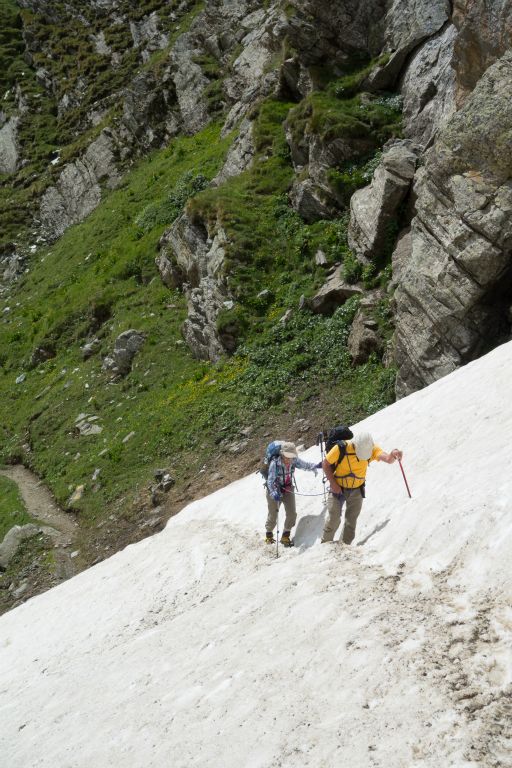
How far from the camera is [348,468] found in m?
10.0

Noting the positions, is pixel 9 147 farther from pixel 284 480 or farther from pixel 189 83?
Answer: pixel 284 480

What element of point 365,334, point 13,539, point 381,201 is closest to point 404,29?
point 381,201

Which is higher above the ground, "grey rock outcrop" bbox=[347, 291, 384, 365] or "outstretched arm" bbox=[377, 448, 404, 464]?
"grey rock outcrop" bbox=[347, 291, 384, 365]

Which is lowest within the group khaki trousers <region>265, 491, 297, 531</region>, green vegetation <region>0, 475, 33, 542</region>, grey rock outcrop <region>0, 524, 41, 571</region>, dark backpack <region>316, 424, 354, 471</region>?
khaki trousers <region>265, 491, 297, 531</region>

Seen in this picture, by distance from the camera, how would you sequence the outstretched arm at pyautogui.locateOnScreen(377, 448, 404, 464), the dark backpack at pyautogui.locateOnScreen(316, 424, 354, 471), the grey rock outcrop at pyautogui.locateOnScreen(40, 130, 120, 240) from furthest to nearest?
the grey rock outcrop at pyautogui.locateOnScreen(40, 130, 120, 240) < the dark backpack at pyautogui.locateOnScreen(316, 424, 354, 471) < the outstretched arm at pyautogui.locateOnScreen(377, 448, 404, 464)

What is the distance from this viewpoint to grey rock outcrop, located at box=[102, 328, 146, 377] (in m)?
32.3

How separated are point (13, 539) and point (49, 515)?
7.37 feet

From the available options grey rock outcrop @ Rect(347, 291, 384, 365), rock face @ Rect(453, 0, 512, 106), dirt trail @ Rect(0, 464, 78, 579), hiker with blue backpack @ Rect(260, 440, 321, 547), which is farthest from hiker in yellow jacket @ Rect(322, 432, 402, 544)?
rock face @ Rect(453, 0, 512, 106)

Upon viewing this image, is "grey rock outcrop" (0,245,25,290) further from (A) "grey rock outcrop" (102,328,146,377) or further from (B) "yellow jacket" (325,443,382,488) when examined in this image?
(B) "yellow jacket" (325,443,382,488)

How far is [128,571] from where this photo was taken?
15.8 metres

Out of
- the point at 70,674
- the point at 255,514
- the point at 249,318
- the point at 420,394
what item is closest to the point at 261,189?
the point at 249,318

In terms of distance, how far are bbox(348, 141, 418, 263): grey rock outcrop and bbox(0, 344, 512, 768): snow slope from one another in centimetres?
1087

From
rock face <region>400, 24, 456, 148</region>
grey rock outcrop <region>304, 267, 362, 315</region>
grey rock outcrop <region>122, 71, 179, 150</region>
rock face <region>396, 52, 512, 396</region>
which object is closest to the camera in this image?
rock face <region>396, 52, 512, 396</region>

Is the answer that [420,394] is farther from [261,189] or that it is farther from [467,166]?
[261,189]
